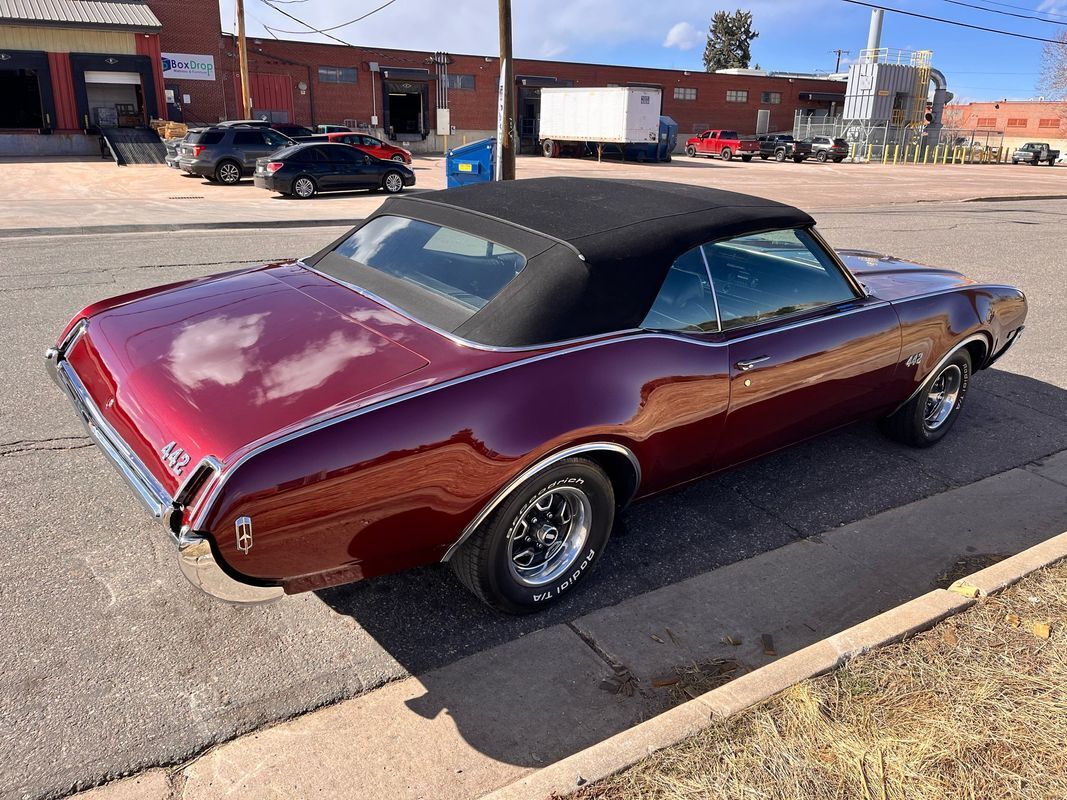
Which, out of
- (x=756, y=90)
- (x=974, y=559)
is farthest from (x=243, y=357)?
(x=756, y=90)

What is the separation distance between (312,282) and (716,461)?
2.06 metres

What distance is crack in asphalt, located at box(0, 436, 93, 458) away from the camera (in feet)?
14.2

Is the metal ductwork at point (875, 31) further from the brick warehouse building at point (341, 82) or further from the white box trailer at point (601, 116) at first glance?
the white box trailer at point (601, 116)

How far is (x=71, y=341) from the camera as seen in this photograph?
11.7 feet

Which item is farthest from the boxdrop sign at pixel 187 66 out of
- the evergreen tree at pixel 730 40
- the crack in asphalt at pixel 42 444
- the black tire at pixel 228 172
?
the evergreen tree at pixel 730 40

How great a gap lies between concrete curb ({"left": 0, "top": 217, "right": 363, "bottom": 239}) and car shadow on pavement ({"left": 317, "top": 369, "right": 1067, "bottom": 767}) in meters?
11.2

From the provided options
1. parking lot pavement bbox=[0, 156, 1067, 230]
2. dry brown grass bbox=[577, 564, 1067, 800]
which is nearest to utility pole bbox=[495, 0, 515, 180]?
parking lot pavement bbox=[0, 156, 1067, 230]

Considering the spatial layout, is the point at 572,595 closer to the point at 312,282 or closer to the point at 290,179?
the point at 312,282

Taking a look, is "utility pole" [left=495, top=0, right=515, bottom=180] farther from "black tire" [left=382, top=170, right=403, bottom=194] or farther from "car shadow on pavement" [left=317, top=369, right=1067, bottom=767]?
"car shadow on pavement" [left=317, top=369, right=1067, bottom=767]

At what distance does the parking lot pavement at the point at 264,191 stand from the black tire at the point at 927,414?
11766mm

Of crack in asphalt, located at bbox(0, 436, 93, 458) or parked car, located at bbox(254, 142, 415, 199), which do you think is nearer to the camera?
crack in asphalt, located at bbox(0, 436, 93, 458)

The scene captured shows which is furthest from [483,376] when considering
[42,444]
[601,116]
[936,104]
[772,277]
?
[936,104]

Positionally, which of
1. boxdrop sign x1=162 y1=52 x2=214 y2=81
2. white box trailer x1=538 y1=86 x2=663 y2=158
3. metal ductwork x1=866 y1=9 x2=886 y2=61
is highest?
metal ductwork x1=866 y1=9 x2=886 y2=61

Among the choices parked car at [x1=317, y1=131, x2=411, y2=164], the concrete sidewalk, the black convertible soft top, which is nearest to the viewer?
the concrete sidewalk
